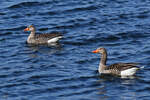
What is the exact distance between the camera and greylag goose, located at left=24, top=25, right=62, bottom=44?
26594 millimetres

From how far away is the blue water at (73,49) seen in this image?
19.5m

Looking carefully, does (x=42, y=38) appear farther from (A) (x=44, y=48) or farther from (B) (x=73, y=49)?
(B) (x=73, y=49)

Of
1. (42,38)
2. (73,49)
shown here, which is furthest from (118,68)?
(42,38)

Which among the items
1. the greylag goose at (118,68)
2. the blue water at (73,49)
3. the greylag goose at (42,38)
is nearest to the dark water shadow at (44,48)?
the blue water at (73,49)

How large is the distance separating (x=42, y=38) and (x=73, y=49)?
103 inches

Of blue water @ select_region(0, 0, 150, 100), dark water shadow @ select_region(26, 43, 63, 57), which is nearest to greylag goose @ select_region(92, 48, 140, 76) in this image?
blue water @ select_region(0, 0, 150, 100)

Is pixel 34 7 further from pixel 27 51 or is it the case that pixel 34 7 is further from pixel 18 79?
pixel 18 79

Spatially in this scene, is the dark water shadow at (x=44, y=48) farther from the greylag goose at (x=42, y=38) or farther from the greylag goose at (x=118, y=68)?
the greylag goose at (x=118, y=68)

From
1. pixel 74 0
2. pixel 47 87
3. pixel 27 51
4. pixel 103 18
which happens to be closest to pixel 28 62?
pixel 27 51

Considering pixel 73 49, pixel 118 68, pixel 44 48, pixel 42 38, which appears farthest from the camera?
pixel 42 38

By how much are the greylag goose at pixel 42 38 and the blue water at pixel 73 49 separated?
1.56 feet

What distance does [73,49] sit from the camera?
25.0 metres

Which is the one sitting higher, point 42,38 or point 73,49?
point 42,38

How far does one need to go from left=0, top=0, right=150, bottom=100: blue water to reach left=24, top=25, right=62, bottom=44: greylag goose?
1.56 feet
